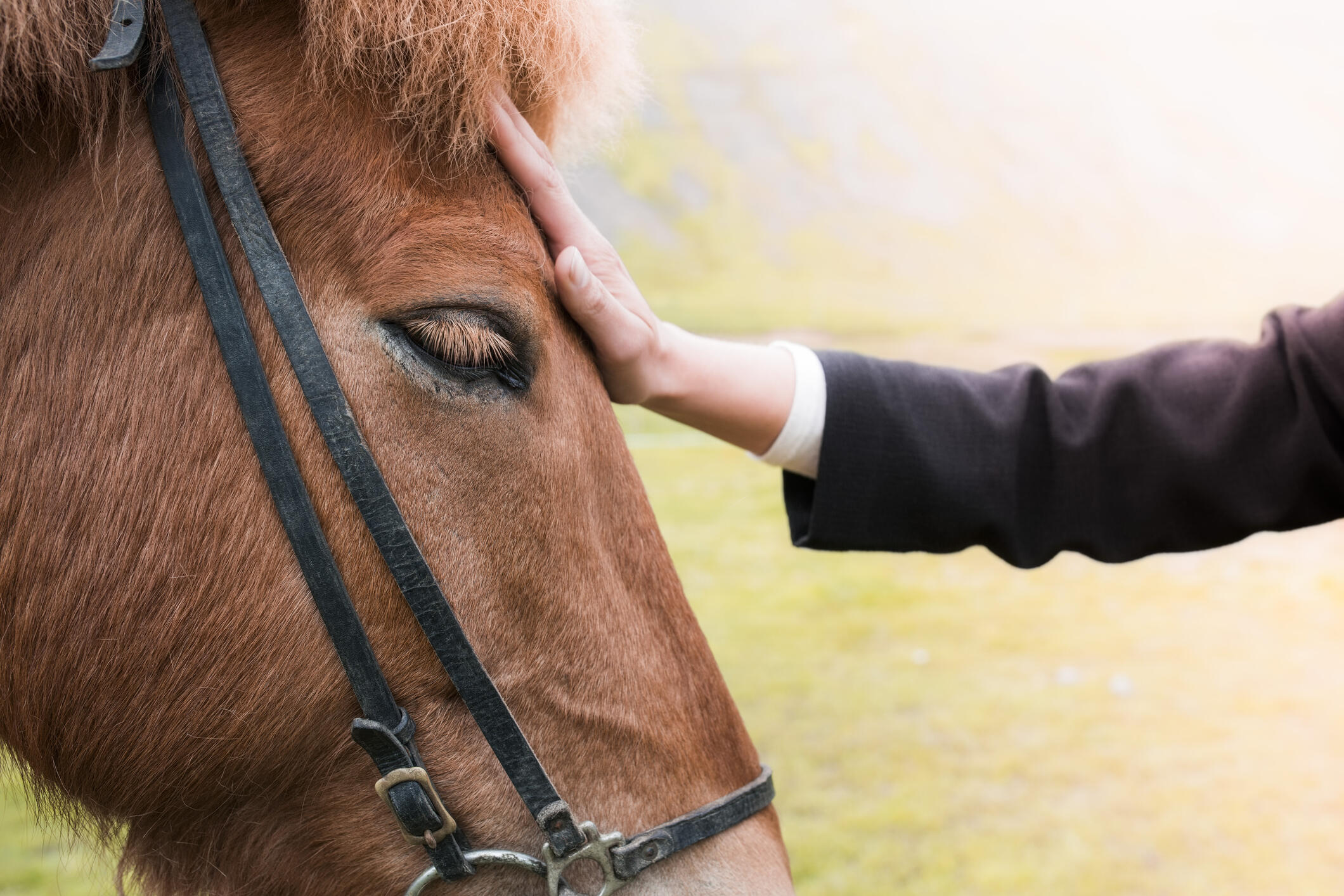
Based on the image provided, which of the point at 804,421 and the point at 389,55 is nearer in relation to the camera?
the point at 389,55

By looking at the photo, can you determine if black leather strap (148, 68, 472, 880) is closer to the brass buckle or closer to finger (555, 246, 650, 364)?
the brass buckle

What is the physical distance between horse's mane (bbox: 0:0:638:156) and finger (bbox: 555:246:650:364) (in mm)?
196

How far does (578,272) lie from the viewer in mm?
1288

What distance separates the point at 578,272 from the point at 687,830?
74cm

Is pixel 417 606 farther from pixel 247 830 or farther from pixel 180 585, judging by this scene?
pixel 247 830

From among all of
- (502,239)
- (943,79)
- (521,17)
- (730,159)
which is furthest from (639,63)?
(943,79)

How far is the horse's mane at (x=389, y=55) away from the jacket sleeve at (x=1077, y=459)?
29.9 inches

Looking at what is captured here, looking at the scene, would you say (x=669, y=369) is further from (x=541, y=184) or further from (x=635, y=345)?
(x=541, y=184)

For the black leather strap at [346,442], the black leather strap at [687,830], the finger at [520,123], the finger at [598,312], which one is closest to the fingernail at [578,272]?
the finger at [598,312]

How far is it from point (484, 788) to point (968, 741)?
151 inches

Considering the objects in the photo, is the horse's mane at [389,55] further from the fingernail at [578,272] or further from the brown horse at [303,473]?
the fingernail at [578,272]

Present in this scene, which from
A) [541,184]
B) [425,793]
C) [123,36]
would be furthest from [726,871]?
[123,36]

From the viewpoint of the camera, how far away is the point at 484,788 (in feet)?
3.79

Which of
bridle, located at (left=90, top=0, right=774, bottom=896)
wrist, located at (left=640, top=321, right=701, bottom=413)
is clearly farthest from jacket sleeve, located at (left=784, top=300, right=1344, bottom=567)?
bridle, located at (left=90, top=0, right=774, bottom=896)
